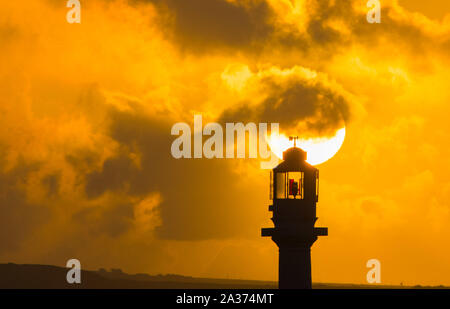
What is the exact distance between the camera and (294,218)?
60312 millimetres

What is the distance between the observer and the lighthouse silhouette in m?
59.2

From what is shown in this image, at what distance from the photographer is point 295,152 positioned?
6194 cm

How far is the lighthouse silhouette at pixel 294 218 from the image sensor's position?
59156 mm
